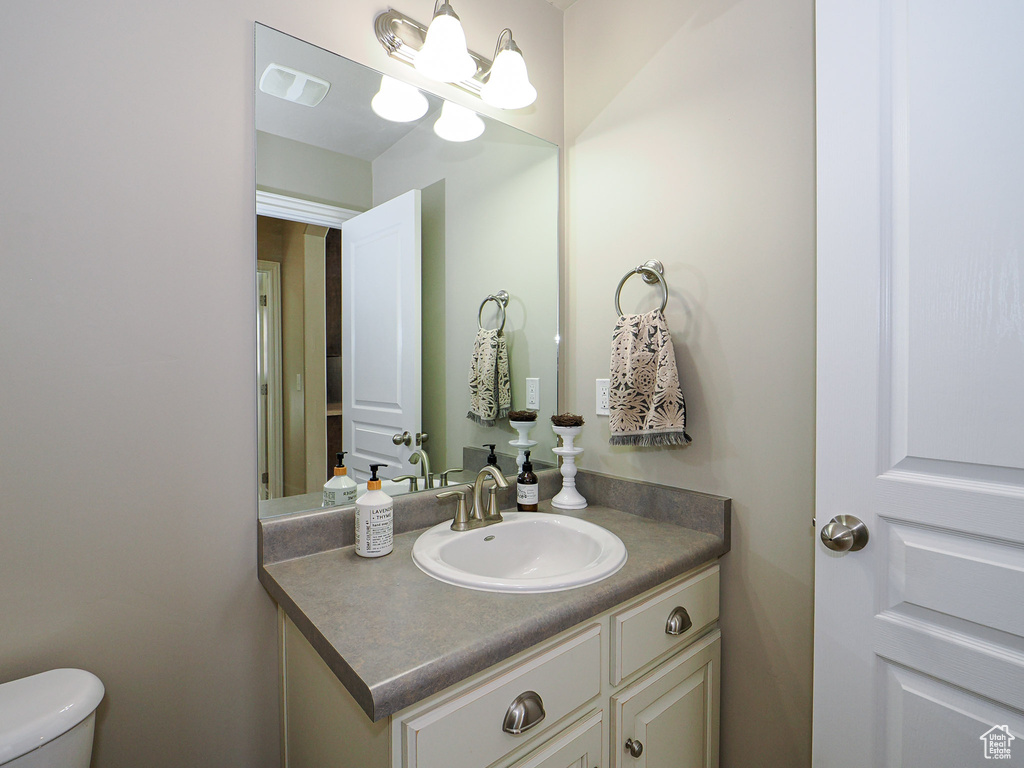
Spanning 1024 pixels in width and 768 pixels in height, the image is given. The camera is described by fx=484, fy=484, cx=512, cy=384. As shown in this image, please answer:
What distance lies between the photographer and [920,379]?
0.82 m

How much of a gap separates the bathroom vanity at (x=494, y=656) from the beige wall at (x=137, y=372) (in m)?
0.14

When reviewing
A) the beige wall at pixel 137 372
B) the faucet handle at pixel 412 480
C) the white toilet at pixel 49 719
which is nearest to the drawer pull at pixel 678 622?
the faucet handle at pixel 412 480

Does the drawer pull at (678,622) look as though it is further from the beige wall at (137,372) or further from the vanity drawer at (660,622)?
the beige wall at (137,372)

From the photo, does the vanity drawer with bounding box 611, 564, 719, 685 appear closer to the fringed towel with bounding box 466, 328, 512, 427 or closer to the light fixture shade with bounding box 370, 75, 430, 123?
the fringed towel with bounding box 466, 328, 512, 427

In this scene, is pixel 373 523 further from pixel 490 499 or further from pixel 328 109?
pixel 328 109

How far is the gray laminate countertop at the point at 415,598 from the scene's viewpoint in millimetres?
689

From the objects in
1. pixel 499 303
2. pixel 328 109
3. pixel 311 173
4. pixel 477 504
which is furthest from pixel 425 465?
pixel 328 109

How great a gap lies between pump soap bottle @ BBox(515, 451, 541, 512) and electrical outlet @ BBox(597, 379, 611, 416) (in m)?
0.30

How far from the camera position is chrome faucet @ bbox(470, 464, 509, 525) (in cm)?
125

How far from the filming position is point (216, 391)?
996 mm

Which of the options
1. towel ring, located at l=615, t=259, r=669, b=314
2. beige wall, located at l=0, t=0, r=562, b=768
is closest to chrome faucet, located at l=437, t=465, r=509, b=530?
beige wall, located at l=0, t=0, r=562, b=768

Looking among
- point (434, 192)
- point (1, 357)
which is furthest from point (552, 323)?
point (1, 357)

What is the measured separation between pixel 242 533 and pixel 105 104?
856 millimetres

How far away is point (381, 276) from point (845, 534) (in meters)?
1.16
